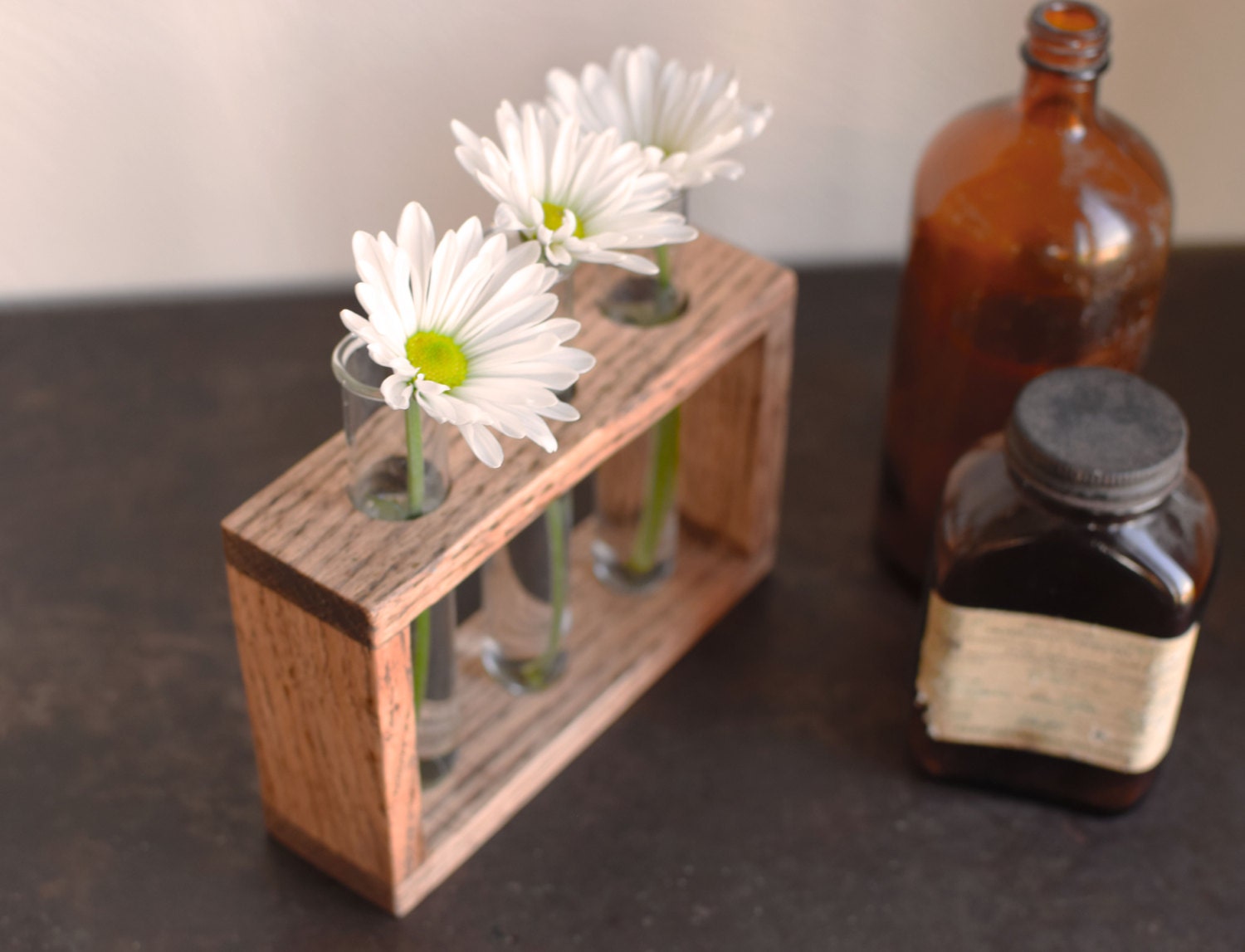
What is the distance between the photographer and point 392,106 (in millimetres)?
851

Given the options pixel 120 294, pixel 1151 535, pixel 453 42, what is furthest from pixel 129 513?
pixel 1151 535

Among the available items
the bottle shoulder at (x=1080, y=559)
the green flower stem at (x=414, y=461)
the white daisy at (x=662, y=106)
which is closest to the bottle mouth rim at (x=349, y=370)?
the green flower stem at (x=414, y=461)

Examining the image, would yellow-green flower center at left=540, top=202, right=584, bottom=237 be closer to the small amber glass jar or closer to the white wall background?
the small amber glass jar

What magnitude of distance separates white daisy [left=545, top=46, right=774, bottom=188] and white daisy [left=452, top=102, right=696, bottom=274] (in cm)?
4

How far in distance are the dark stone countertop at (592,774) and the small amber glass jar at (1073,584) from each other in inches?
2.1

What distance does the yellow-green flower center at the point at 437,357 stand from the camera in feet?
1.68

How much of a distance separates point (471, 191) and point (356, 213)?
71mm

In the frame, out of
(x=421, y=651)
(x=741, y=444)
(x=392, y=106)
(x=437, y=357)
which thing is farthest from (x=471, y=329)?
(x=392, y=106)

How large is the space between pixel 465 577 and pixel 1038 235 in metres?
0.31

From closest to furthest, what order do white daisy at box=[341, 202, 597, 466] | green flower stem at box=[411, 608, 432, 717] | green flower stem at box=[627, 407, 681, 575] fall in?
white daisy at box=[341, 202, 597, 466], green flower stem at box=[411, 608, 432, 717], green flower stem at box=[627, 407, 681, 575]

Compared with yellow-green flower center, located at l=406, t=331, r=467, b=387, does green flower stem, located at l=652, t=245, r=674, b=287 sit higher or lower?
lower

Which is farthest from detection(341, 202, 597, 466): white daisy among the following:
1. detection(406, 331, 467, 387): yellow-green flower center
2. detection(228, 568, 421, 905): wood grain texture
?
detection(228, 568, 421, 905): wood grain texture

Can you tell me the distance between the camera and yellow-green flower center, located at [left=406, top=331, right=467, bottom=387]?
513 millimetres

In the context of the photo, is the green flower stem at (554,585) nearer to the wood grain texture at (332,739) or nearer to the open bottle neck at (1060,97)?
the wood grain texture at (332,739)
